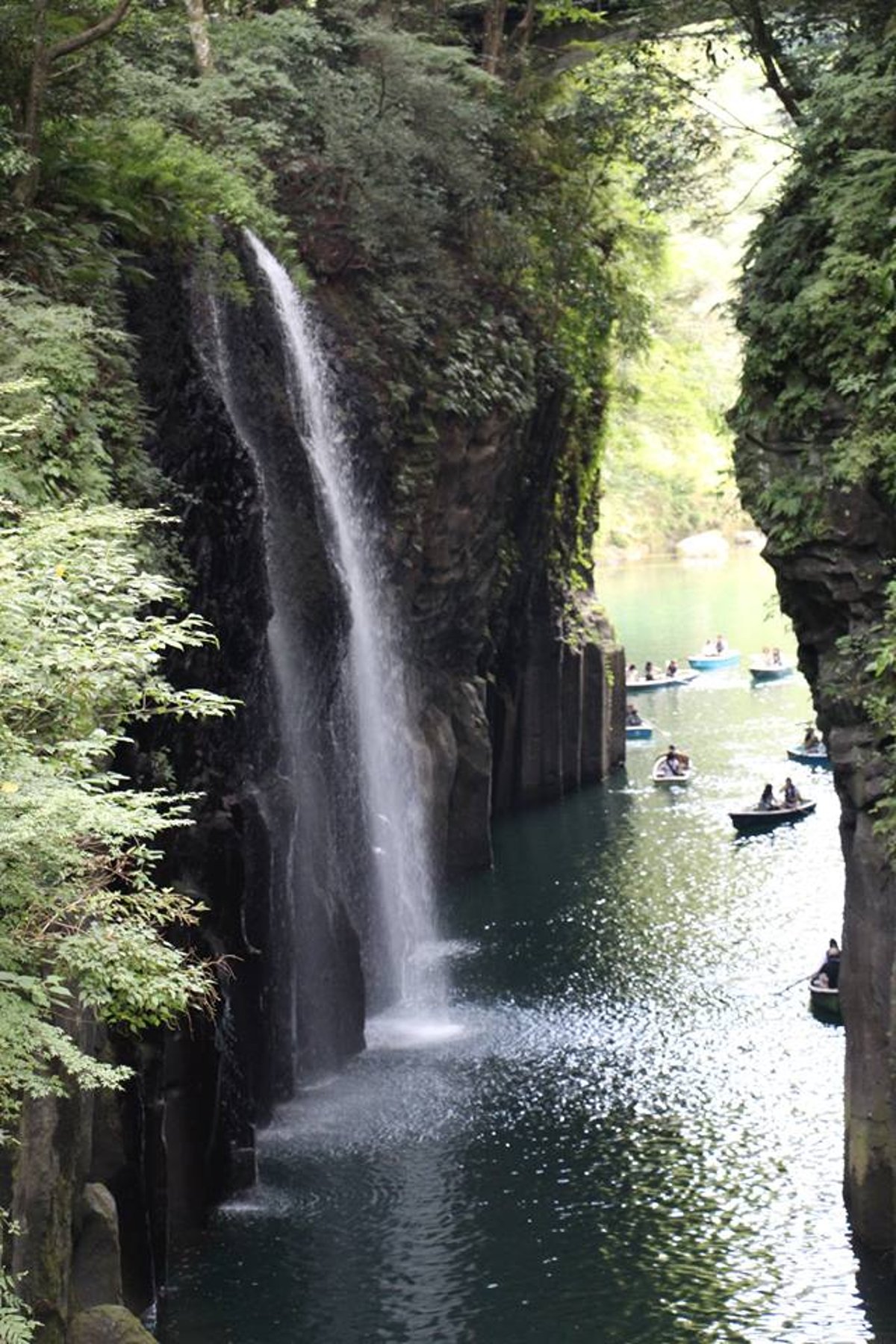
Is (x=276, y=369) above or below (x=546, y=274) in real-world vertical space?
below

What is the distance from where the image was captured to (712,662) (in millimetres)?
65938

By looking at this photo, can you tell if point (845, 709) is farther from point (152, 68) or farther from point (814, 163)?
point (152, 68)

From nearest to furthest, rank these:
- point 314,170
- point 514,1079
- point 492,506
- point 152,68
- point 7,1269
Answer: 1. point 7,1269
2. point 514,1079
3. point 152,68
4. point 314,170
5. point 492,506

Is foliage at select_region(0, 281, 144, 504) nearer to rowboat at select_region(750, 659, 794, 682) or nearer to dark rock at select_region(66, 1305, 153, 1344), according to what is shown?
dark rock at select_region(66, 1305, 153, 1344)

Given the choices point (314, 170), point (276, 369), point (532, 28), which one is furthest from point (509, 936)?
point (532, 28)

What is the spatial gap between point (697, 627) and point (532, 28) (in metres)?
41.5

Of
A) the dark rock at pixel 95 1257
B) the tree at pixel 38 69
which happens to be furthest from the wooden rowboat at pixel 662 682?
the dark rock at pixel 95 1257

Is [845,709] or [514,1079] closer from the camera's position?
[845,709]

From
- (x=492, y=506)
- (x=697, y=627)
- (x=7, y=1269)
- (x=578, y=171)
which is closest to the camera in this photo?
(x=7, y=1269)

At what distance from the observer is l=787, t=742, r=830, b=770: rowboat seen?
154 feet

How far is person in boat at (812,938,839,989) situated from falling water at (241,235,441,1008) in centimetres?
620

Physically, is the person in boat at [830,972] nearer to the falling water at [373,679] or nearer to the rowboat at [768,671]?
the falling water at [373,679]

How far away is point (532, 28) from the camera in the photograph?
131 feet

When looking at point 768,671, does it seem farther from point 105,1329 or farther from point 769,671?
point 105,1329
